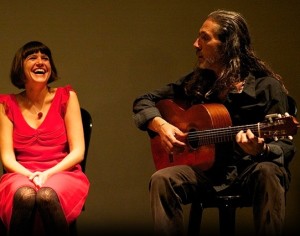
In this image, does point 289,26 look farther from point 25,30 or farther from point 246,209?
point 25,30

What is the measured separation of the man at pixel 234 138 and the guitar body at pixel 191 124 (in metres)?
0.02

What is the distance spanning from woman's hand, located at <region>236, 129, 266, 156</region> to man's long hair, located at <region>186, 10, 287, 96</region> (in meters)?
0.44

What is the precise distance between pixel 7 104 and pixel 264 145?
4.80 ft

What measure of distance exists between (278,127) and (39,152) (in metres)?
1.30

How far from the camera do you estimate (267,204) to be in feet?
6.93

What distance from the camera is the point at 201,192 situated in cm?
246

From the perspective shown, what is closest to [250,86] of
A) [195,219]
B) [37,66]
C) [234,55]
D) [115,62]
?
[234,55]

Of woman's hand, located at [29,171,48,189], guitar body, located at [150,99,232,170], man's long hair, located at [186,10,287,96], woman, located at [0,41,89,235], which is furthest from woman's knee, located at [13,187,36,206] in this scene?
man's long hair, located at [186,10,287,96]

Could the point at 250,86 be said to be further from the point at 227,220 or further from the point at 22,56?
the point at 22,56

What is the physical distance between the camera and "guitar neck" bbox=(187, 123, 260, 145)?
2.25m

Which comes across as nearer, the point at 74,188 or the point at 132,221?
the point at 74,188

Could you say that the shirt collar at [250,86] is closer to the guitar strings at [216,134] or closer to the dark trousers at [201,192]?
the guitar strings at [216,134]

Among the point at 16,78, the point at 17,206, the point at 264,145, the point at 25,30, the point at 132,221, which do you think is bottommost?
the point at 132,221

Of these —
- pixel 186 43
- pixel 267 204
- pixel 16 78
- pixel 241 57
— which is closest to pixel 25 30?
pixel 16 78
